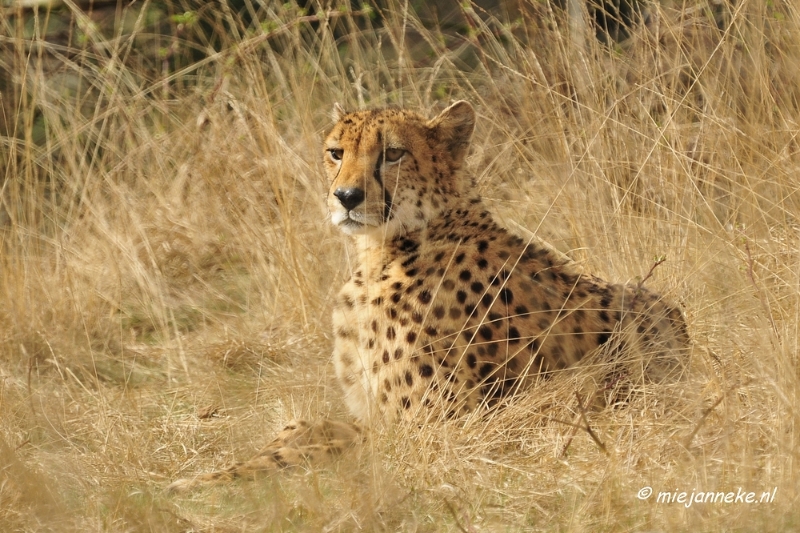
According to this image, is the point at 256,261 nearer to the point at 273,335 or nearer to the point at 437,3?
the point at 273,335

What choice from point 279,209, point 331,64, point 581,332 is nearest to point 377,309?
point 581,332

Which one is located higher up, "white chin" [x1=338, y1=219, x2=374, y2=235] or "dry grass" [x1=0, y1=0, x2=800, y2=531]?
"white chin" [x1=338, y1=219, x2=374, y2=235]

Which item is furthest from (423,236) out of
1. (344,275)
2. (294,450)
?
(344,275)

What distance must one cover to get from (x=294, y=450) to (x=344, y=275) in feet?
4.32

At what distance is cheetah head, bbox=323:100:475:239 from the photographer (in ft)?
11.2

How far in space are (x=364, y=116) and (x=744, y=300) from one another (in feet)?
4.19

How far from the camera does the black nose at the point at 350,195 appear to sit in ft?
11.1

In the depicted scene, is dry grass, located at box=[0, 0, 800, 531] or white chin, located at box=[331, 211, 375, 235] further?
white chin, located at box=[331, 211, 375, 235]

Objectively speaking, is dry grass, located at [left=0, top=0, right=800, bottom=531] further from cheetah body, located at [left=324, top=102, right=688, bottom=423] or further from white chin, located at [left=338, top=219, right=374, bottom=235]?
white chin, located at [left=338, top=219, right=374, bottom=235]

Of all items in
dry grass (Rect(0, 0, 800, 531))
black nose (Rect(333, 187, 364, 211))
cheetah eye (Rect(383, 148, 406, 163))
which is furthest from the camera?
cheetah eye (Rect(383, 148, 406, 163))

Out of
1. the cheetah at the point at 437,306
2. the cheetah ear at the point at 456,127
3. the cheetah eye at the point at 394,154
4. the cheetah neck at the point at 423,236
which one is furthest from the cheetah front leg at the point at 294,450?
the cheetah ear at the point at 456,127

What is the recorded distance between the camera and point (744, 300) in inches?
133

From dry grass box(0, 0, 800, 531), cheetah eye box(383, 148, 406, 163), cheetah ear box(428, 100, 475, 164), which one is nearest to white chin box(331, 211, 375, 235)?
cheetah eye box(383, 148, 406, 163)

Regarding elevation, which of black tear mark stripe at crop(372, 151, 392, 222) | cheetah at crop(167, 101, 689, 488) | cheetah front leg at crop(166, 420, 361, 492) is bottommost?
cheetah front leg at crop(166, 420, 361, 492)
